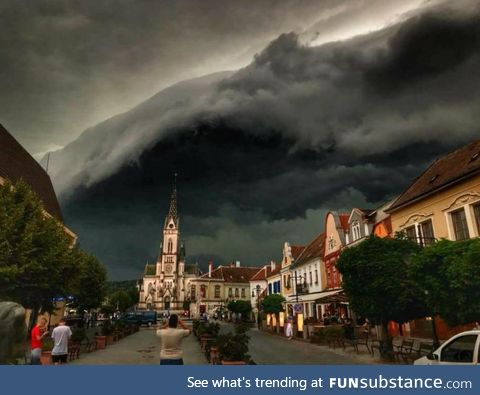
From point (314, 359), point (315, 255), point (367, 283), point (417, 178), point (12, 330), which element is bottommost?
point (314, 359)

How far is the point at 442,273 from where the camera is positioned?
34.2ft

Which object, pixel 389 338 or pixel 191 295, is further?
pixel 191 295

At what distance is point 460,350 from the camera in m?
7.04

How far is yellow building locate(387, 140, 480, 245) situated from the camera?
664 inches

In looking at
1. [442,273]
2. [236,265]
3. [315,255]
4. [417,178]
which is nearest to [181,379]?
[442,273]

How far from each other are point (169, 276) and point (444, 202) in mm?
99888

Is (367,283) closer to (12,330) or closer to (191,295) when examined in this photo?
(12,330)

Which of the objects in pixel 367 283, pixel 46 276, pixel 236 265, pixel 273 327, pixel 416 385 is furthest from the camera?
pixel 236 265

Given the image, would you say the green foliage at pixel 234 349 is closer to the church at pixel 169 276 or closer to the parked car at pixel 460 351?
the parked car at pixel 460 351

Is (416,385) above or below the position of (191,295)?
below

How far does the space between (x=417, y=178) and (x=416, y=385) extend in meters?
19.2

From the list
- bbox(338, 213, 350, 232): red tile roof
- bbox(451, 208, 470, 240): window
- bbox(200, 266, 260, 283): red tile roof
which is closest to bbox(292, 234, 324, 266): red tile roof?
bbox(338, 213, 350, 232): red tile roof

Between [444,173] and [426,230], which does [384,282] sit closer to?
[426,230]

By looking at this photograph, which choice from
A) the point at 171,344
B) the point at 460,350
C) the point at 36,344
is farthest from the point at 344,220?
the point at 171,344
